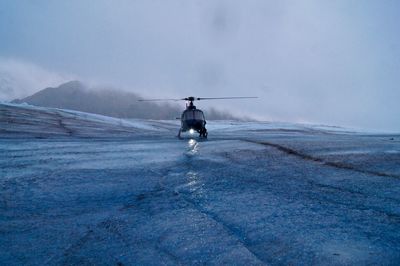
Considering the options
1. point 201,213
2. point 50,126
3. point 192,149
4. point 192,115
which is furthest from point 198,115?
point 201,213

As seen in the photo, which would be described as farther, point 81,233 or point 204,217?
point 204,217

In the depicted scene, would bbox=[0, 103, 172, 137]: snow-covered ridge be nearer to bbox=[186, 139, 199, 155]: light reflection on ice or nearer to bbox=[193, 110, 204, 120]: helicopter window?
bbox=[193, 110, 204, 120]: helicopter window

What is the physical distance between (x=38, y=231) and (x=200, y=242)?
78.0 inches

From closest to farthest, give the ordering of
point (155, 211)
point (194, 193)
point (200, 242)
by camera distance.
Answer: point (200, 242) → point (155, 211) → point (194, 193)

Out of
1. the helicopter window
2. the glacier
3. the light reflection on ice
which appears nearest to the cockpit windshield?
the helicopter window

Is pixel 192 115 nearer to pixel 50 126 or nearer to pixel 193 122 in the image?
pixel 193 122

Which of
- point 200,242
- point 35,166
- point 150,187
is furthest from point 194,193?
point 35,166

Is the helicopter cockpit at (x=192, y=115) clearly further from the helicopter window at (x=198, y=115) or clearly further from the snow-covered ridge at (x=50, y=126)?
the snow-covered ridge at (x=50, y=126)

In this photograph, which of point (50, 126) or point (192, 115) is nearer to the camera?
point (192, 115)

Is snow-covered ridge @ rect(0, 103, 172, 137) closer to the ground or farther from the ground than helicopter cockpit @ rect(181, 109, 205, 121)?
closer to the ground

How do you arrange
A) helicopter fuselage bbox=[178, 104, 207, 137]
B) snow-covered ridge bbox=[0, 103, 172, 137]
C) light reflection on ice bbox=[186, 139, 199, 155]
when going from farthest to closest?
snow-covered ridge bbox=[0, 103, 172, 137] < helicopter fuselage bbox=[178, 104, 207, 137] < light reflection on ice bbox=[186, 139, 199, 155]

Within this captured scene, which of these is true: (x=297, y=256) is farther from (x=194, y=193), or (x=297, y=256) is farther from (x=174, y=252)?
(x=194, y=193)

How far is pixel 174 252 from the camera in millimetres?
3602

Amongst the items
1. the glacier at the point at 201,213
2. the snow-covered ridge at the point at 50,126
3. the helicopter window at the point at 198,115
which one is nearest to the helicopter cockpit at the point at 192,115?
the helicopter window at the point at 198,115
